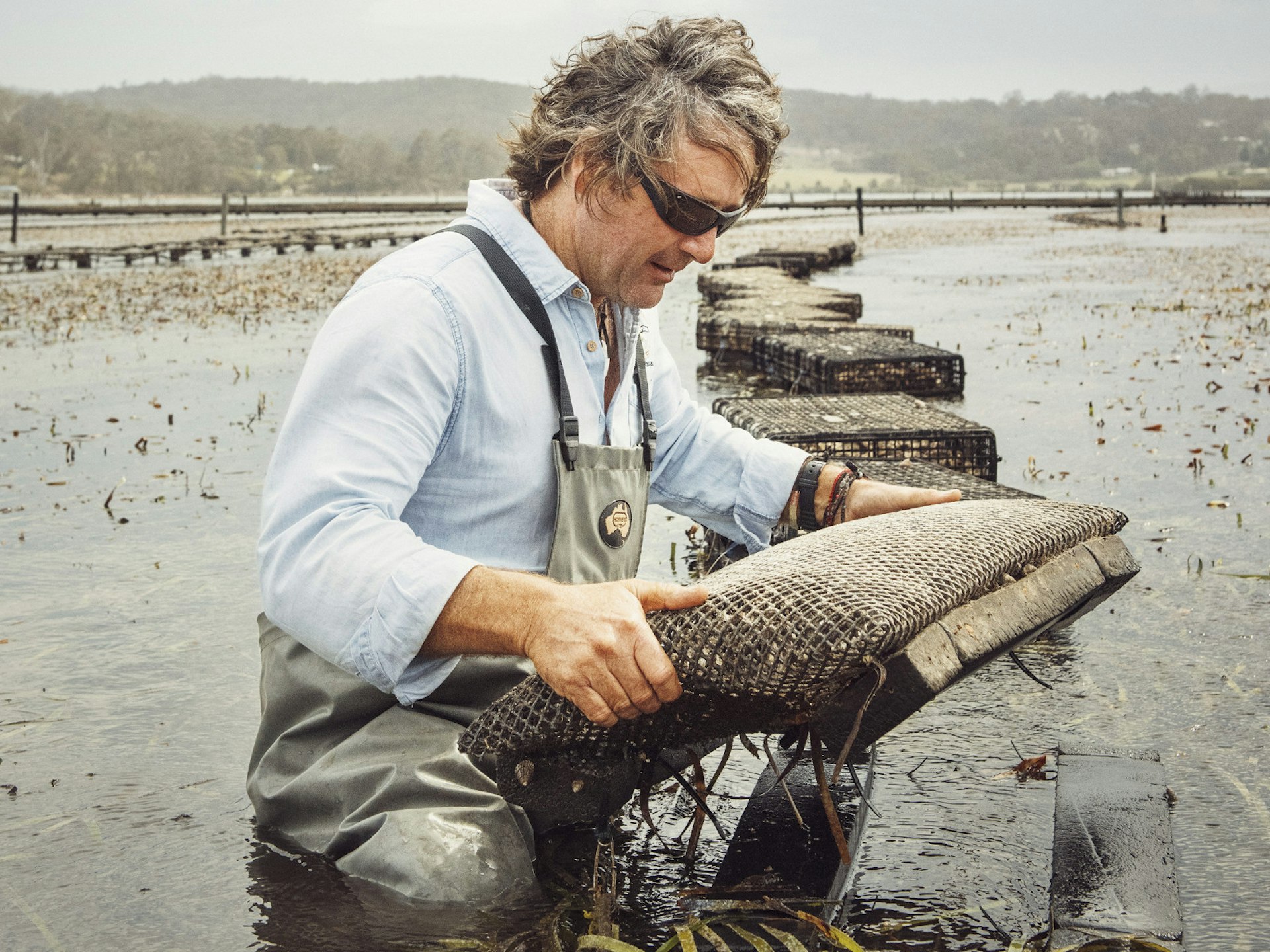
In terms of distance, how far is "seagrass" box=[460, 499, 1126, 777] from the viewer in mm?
1987

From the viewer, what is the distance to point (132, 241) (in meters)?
33.1

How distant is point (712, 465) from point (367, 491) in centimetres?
121

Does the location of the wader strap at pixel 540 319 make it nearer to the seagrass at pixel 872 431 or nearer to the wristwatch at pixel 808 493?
the wristwatch at pixel 808 493

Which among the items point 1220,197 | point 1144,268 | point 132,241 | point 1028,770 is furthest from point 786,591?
point 1220,197

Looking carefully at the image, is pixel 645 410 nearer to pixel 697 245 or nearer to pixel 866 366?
pixel 697 245

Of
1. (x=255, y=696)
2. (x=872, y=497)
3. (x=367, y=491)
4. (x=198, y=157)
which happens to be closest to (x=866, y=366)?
(x=872, y=497)

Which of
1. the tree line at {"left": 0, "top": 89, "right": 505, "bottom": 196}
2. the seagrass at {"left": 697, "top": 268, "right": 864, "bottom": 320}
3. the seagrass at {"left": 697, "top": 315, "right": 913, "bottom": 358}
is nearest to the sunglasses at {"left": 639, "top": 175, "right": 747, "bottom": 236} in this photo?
the seagrass at {"left": 697, "top": 315, "right": 913, "bottom": 358}

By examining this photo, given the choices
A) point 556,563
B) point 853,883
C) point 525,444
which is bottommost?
point 853,883

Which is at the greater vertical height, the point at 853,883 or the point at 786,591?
the point at 786,591

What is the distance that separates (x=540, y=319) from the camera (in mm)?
2547

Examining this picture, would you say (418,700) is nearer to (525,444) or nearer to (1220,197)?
(525,444)

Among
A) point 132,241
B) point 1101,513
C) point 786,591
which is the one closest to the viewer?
point 786,591

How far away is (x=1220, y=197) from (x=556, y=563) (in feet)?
150

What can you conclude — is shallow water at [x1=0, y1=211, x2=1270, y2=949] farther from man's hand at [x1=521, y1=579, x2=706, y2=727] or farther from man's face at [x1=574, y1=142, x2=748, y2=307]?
man's face at [x1=574, y1=142, x2=748, y2=307]
